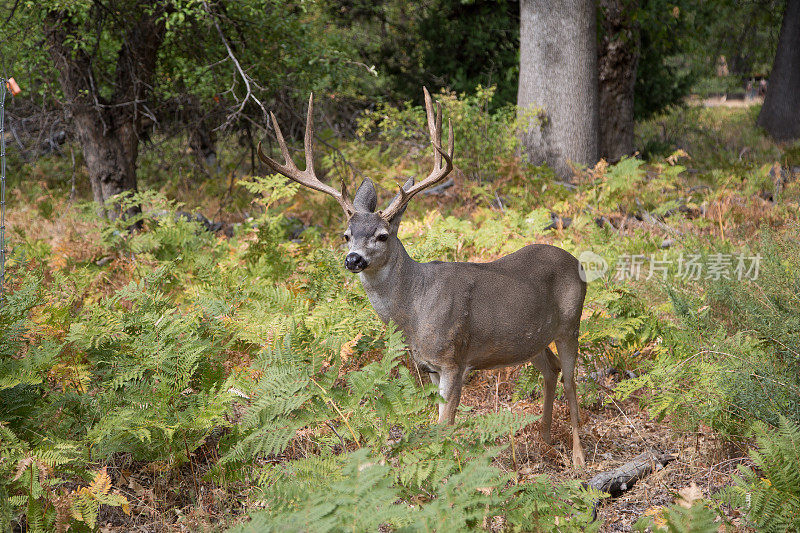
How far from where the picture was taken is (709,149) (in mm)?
13633

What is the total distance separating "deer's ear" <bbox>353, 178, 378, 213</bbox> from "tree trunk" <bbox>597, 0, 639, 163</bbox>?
23.4 ft

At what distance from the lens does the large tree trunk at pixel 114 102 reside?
27.1ft

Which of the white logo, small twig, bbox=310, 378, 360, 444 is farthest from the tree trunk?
small twig, bbox=310, 378, 360, 444

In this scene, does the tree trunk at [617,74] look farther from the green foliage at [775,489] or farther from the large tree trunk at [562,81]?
the green foliage at [775,489]

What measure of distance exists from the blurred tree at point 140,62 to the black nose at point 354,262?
4.76 metres

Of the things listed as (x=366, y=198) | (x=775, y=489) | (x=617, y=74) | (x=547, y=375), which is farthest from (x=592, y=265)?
(x=617, y=74)

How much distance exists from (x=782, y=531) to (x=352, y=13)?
12.7 m

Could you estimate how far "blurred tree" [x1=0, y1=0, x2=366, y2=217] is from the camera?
8.03 meters

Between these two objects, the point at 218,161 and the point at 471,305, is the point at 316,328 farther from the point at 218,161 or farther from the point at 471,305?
the point at 218,161

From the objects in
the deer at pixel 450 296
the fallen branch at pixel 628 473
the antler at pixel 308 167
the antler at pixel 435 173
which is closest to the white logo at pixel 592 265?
the deer at pixel 450 296

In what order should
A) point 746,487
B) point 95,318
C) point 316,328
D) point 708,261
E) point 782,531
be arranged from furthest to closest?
1. point 708,261
2. point 316,328
3. point 95,318
4. point 746,487
5. point 782,531

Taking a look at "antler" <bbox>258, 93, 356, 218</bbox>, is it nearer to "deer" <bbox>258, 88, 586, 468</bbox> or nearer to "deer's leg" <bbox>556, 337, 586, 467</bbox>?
"deer" <bbox>258, 88, 586, 468</bbox>

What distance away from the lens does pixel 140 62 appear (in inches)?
335

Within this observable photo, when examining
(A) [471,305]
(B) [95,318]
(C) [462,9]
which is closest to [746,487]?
(A) [471,305]
